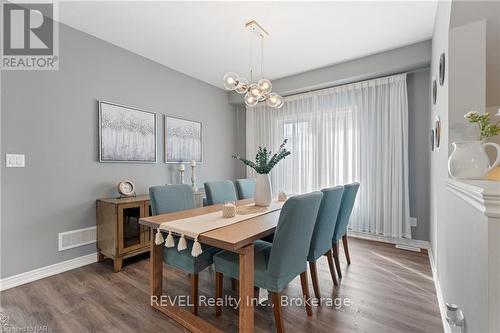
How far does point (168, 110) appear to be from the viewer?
354cm

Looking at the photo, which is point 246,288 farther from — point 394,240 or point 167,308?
point 394,240

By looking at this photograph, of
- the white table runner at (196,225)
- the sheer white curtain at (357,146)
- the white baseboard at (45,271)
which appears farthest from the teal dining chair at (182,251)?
the sheer white curtain at (357,146)

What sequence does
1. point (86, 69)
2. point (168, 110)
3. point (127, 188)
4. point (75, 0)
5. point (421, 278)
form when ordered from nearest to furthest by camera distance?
point (75, 0) < point (421, 278) < point (86, 69) < point (127, 188) < point (168, 110)

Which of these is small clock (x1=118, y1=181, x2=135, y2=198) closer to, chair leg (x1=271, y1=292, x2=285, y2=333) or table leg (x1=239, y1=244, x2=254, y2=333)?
table leg (x1=239, y1=244, x2=254, y2=333)

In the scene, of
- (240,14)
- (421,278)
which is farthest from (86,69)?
(421,278)

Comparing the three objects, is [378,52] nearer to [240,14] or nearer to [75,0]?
[240,14]

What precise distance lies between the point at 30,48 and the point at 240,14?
7.14ft

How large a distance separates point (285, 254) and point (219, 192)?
4.81ft

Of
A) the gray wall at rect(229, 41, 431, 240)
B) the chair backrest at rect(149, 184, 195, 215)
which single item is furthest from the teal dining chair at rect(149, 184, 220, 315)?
the gray wall at rect(229, 41, 431, 240)

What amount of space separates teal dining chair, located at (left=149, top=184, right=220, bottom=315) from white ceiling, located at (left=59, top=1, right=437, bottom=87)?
1787 millimetres

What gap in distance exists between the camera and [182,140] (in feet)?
12.3

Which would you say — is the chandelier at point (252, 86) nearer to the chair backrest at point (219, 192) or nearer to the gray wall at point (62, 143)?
the chair backrest at point (219, 192)

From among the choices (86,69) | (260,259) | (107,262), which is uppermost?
(86,69)

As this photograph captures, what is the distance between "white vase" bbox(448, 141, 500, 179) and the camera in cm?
102
